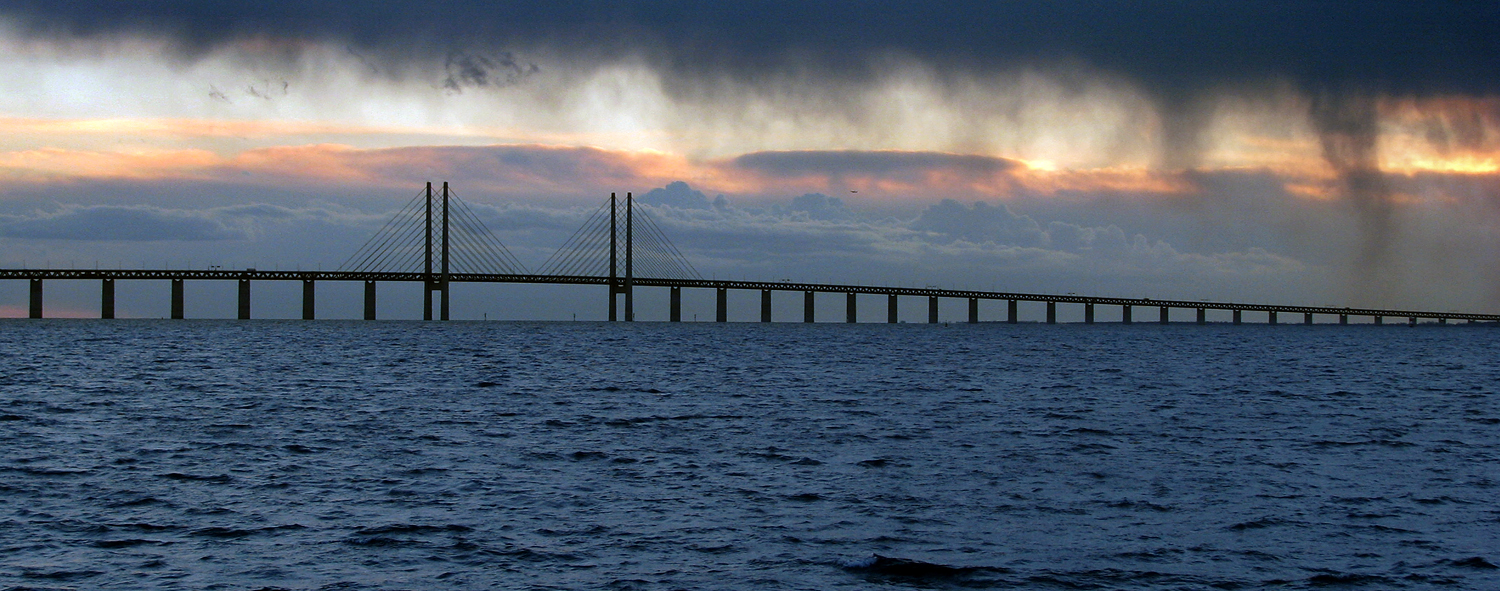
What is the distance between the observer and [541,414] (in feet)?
126

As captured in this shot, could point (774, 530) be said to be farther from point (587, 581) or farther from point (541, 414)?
point (541, 414)

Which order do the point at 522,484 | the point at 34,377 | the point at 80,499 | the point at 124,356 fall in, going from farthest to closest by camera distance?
the point at 124,356, the point at 34,377, the point at 522,484, the point at 80,499

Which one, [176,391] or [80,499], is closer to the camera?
[80,499]

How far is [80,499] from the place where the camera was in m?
Answer: 21.8

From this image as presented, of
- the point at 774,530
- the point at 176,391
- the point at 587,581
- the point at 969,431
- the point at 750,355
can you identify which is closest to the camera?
the point at 587,581

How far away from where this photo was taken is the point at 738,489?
23500 millimetres

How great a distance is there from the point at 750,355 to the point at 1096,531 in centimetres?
6905

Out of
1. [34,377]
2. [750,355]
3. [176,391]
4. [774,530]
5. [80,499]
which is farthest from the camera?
[750,355]

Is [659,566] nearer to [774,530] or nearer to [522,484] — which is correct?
[774,530]

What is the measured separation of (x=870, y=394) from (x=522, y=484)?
85.7 feet

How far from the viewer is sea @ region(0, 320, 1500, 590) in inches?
671

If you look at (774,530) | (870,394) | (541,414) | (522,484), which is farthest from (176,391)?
(774,530)

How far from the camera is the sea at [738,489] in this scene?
55.9 ft

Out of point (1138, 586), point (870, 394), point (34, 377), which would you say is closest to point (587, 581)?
point (1138, 586)
